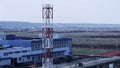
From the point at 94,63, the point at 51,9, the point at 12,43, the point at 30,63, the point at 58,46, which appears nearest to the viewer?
the point at 51,9

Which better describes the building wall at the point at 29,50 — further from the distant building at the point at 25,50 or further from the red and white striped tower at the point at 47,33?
the red and white striped tower at the point at 47,33

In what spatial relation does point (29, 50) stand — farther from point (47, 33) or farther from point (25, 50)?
point (47, 33)

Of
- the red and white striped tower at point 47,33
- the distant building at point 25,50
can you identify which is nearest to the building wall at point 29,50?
the distant building at point 25,50

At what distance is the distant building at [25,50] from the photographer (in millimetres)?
28328

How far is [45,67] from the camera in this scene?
16438 millimetres

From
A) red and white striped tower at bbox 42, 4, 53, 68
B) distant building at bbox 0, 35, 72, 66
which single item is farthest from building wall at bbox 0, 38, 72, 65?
red and white striped tower at bbox 42, 4, 53, 68

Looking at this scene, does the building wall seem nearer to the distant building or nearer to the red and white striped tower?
the distant building

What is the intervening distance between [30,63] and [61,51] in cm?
548

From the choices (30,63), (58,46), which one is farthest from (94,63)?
(58,46)

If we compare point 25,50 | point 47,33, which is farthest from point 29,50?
point 47,33

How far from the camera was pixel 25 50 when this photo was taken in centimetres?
3009

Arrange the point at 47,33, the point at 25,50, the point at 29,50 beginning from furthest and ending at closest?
1. the point at 29,50
2. the point at 25,50
3. the point at 47,33

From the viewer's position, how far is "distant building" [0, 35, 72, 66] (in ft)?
92.9

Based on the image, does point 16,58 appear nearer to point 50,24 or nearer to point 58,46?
point 58,46
